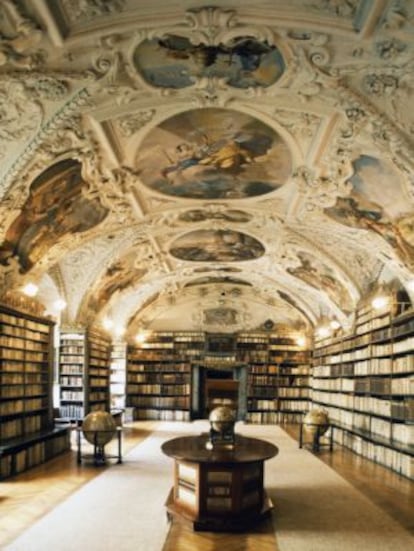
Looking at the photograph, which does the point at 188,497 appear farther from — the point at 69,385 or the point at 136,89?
the point at 69,385

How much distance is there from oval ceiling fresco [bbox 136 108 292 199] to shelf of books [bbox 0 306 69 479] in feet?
15.7

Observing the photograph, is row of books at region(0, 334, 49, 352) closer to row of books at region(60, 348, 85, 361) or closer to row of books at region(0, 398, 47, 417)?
row of books at region(0, 398, 47, 417)

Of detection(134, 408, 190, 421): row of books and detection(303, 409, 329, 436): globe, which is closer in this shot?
detection(303, 409, 329, 436): globe

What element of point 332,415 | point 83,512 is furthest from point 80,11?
point 332,415

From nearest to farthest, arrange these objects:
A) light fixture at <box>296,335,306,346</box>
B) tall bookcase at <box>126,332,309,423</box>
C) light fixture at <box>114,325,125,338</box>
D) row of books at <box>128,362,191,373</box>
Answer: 1. light fixture at <box>114,325,125,338</box>
2. tall bookcase at <box>126,332,309,423</box>
3. light fixture at <box>296,335,306,346</box>
4. row of books at <box>128,362,191,373</box>

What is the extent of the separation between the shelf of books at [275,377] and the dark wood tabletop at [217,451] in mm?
15902

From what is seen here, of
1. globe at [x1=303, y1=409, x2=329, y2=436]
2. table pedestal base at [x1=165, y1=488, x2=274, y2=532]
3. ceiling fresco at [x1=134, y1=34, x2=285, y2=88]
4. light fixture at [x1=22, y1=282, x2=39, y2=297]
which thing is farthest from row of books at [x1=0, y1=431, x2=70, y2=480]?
ceiling fresco at [x1=134, y1=34, x2=285, y2=88]

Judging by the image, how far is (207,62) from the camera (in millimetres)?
7684

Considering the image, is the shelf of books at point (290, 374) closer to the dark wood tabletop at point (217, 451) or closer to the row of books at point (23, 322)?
the row of books at point (23, 322)

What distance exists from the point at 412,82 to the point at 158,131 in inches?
161

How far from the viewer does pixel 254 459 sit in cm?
846

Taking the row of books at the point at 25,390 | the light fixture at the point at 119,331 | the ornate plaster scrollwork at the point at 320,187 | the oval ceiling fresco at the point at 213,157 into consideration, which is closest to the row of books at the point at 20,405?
the row of books at the point at 25,390

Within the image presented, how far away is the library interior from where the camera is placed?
714 cm

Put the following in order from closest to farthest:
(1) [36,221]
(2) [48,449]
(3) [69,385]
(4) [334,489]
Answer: (4) [334,489] → (1) [36,221] → (2) [48,449] → (3) [69,385]
